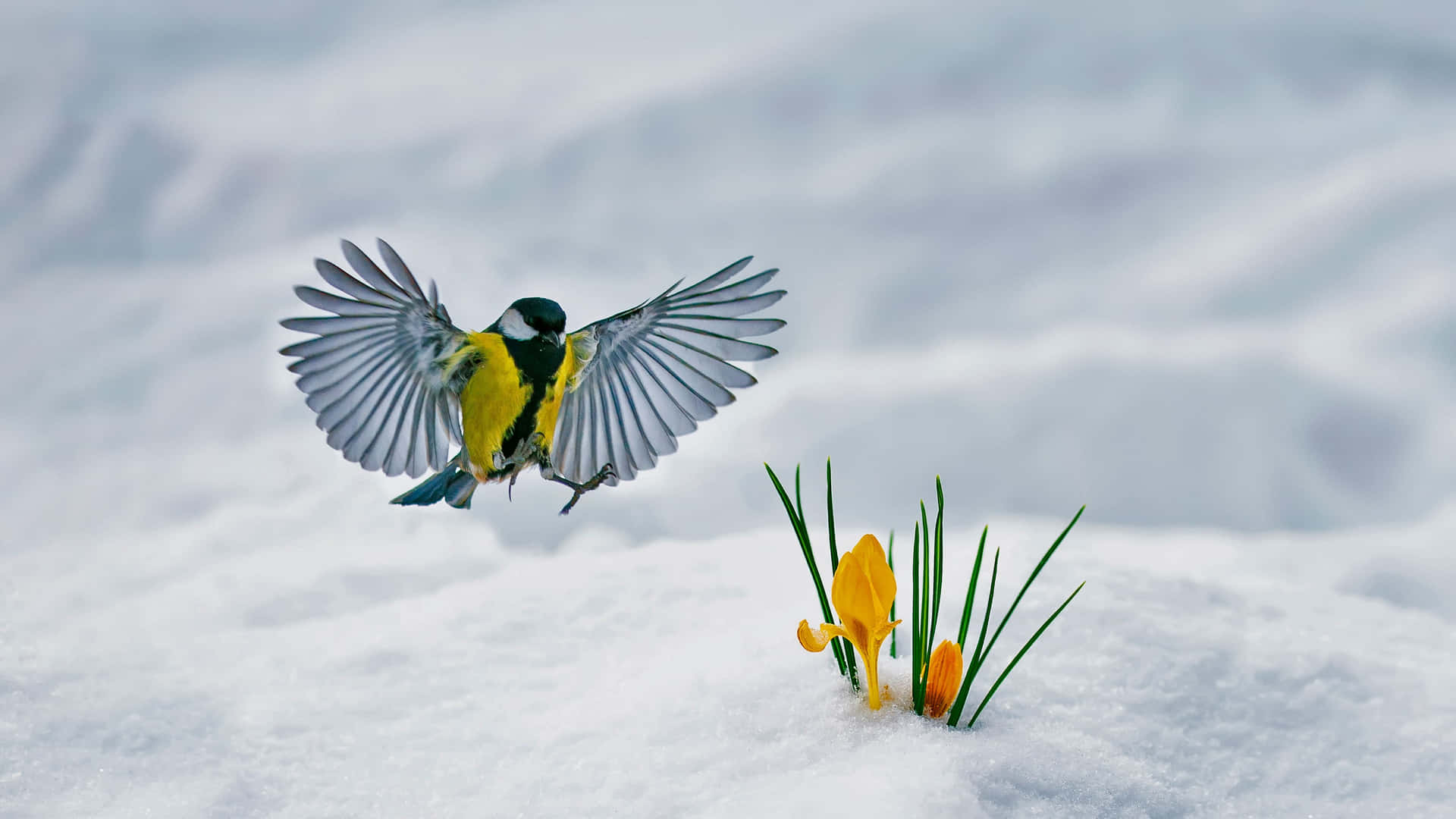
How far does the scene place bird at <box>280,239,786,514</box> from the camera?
4.43ft

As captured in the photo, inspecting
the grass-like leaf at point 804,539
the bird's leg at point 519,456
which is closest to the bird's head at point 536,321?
the bird's leg at point 519,456

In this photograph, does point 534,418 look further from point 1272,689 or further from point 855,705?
point 1272,689

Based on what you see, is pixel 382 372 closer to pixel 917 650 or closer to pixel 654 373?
pixel 654 373

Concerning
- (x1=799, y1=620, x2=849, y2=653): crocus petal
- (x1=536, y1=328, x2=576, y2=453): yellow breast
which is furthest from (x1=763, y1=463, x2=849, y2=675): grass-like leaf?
(x1=536, y1=328, x2=576, y2=453): yellow breast

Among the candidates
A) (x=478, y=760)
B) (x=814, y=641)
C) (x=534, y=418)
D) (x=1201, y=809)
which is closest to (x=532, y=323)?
(x=534, y=418)

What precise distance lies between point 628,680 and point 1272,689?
1.06 metres

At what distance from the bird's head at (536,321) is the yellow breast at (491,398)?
0.04 metres

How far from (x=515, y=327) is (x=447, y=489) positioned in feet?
0.85

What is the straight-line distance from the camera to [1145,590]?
2.08 m

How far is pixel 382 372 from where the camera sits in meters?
1.44

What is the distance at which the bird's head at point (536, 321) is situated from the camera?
1311 mm

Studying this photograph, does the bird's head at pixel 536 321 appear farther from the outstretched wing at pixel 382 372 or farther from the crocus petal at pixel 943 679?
the crocus petal at pixel 943 679

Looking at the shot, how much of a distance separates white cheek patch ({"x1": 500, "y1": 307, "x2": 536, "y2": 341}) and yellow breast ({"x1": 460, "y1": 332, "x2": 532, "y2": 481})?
2 centimetres

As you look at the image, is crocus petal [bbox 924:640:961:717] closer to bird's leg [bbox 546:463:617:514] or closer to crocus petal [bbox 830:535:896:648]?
crocus petal [bbox 830:535:896:648]
